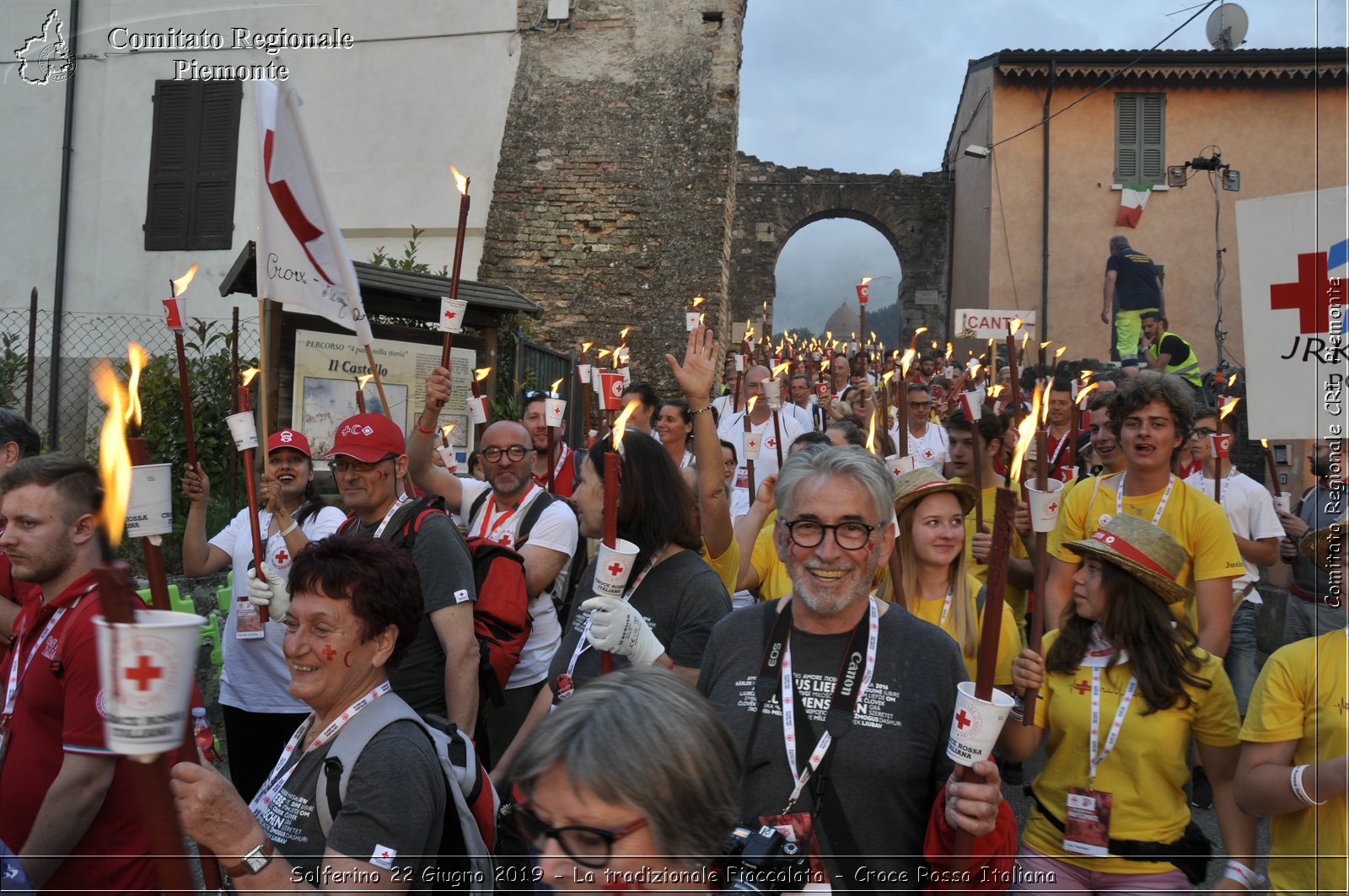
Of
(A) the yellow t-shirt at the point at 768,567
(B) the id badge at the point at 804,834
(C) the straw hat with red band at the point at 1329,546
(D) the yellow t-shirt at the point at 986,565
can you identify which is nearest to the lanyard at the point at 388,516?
(A) the yellow t-shirt at the point at 768,567

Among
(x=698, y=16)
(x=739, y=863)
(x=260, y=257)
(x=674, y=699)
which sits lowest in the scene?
(x=739, y=863)

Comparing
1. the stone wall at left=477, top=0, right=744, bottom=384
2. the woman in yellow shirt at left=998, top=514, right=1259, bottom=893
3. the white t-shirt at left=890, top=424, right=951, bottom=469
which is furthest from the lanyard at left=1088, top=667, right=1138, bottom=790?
the stone wall at left=477, top=0, right=744, bottom=384

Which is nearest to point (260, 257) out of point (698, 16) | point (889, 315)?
point (698, 16)

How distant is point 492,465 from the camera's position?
17.1ft

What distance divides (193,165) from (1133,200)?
19.1 metres

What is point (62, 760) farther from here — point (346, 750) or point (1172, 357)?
point (1172, 357)

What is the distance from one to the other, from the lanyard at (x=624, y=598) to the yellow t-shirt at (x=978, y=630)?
0.89 metres

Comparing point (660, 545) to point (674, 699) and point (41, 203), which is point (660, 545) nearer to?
point (674, 699)

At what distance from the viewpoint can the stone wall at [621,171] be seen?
16.4 m

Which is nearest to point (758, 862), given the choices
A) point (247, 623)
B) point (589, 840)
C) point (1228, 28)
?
point (589, 840)

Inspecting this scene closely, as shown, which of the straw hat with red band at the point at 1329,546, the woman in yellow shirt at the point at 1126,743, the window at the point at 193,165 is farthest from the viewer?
the window at the point at 193,165

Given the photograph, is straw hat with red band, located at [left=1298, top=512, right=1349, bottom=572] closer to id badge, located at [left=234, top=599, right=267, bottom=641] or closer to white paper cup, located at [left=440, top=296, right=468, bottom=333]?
white paper cup, located at [left=440, top=296, right=468, bottom=333]

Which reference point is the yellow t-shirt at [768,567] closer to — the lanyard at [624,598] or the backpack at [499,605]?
the backpack at [499,605]

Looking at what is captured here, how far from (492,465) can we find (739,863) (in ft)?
11.2
